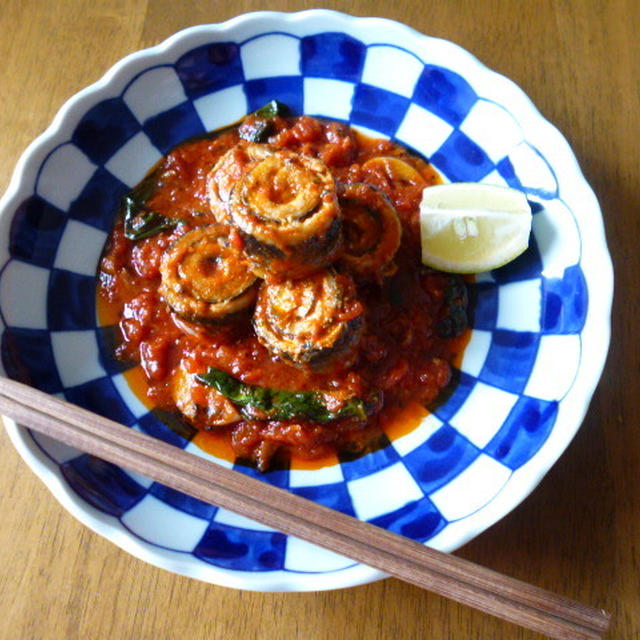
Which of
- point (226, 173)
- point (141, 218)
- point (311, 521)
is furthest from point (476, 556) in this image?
point (141, 218)

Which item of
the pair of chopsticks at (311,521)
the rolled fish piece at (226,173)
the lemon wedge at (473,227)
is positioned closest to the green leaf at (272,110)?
the rolled fish piece at (226,173)

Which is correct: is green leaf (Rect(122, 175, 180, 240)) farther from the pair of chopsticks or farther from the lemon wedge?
the lemon wedge

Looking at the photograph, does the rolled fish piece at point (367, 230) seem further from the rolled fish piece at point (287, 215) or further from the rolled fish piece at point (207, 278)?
the rolled fish piece at point (207, 278)

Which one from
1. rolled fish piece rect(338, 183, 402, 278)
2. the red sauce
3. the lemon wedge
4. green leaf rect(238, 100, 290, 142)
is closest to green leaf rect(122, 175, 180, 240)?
the red sauce

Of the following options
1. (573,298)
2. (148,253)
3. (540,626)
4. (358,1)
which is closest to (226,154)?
(148,253)

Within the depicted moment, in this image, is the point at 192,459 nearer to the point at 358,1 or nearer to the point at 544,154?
the point at 544,154

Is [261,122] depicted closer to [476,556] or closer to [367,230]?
[367,230]
